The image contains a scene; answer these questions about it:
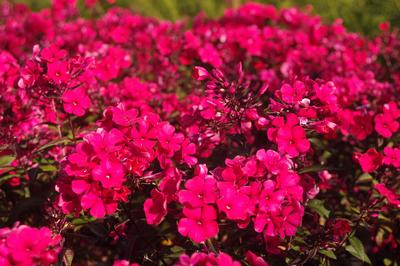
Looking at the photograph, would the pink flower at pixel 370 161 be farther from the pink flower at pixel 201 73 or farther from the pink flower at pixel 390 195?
the pink flower at pixel 201 73

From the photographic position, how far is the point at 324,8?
8180 mm

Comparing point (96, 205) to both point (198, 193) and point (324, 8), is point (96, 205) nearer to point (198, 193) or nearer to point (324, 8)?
point (198, 193)

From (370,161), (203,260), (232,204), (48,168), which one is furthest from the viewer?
(48,168)

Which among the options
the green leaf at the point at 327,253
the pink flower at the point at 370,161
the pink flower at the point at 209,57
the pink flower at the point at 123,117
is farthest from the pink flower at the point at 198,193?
the pink flower at the point at 209,57

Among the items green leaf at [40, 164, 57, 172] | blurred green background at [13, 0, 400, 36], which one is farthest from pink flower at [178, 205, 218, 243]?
blurred green background at [13, 0, 400, 36]

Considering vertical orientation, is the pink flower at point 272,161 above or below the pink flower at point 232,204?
above

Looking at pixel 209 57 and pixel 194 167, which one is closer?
pixel 194 167

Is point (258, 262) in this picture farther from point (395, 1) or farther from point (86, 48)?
point (395, 1)

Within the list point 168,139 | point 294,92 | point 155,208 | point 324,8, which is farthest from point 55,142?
point 324,8

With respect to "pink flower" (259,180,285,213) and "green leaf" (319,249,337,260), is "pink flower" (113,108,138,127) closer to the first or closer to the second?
"pink flower" (259,180,285,213)

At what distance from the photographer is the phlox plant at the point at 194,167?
6.22ft

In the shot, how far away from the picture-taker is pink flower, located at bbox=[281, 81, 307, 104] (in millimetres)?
2213

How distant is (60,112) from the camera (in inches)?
122

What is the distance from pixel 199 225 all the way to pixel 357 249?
106 centimetres
